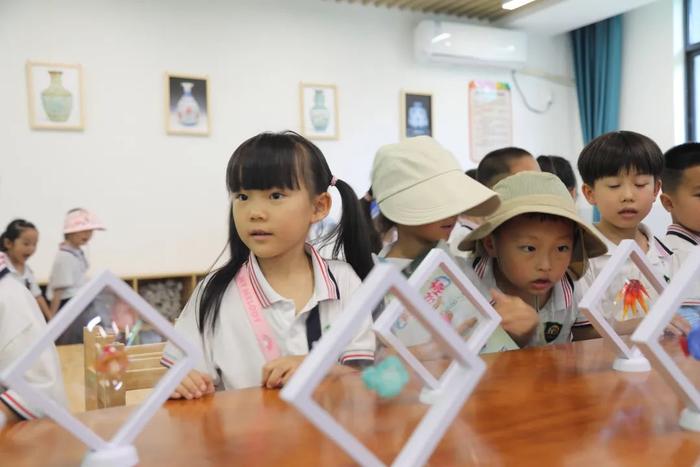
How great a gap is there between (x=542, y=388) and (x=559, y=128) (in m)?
6.18

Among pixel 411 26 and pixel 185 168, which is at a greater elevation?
pixel 411 26

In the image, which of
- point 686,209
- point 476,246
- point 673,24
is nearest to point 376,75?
point 673,24

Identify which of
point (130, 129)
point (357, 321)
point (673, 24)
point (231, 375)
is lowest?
point (231, 375)

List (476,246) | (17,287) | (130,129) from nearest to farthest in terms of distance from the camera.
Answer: (17,287) → (476,246) → (130,129)

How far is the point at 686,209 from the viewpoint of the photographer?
1.87 metres

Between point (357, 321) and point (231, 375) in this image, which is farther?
point (231, 375)

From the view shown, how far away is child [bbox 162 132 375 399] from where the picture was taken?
3.80 ft

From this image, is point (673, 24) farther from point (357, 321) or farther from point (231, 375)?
point (357, 321)

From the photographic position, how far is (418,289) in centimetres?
77

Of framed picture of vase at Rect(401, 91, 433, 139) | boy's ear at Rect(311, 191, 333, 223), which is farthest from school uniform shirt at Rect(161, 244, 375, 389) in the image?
framed picture of vase at Rect(401, 91, 433, 139)

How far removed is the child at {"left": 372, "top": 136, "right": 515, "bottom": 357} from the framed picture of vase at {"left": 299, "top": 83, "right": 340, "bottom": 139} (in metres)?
3.93

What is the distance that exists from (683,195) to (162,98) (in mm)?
3997

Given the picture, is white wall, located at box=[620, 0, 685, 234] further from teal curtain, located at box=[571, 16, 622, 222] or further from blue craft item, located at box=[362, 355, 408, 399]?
blue craft item, located at box=[362, 355, 408, 399]

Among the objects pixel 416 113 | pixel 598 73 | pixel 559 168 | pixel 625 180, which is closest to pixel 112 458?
pixel 625 180
